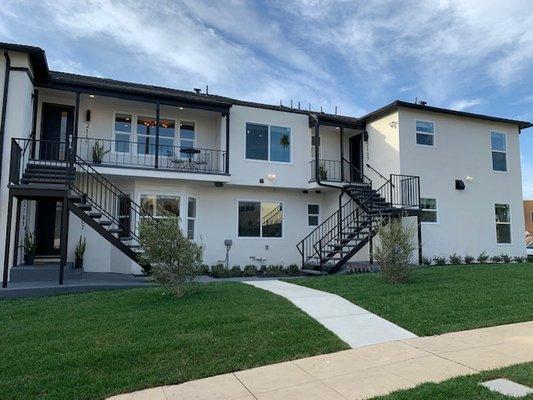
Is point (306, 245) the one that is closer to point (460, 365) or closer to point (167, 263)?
point (167, 263)

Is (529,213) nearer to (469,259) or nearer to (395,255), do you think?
(469,259)

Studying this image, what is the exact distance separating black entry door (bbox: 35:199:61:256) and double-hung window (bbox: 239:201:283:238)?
6319 mm

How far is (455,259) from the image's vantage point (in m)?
15.9

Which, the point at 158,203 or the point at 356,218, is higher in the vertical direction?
the point at 158,203

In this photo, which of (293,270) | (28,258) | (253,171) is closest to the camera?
(28,258)

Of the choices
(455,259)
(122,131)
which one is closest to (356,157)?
(455,259)

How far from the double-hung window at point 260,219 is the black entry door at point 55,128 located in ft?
21.3

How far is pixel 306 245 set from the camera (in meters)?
16.8

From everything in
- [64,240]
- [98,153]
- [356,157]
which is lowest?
[64,240]

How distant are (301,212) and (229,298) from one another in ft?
28.6

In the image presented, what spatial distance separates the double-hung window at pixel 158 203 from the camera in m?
14.3

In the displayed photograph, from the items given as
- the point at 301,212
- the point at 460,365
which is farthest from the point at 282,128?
the point at 460,365

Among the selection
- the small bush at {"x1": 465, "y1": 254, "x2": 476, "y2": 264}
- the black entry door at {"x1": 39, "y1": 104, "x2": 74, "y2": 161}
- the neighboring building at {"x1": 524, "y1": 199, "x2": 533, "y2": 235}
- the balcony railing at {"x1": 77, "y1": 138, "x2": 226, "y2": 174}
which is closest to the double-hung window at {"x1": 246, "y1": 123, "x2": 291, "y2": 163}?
the balcony railing at {"x1": 77, "y1": 138, "x2": 226, "y2": 174}

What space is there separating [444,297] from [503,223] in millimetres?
11117
